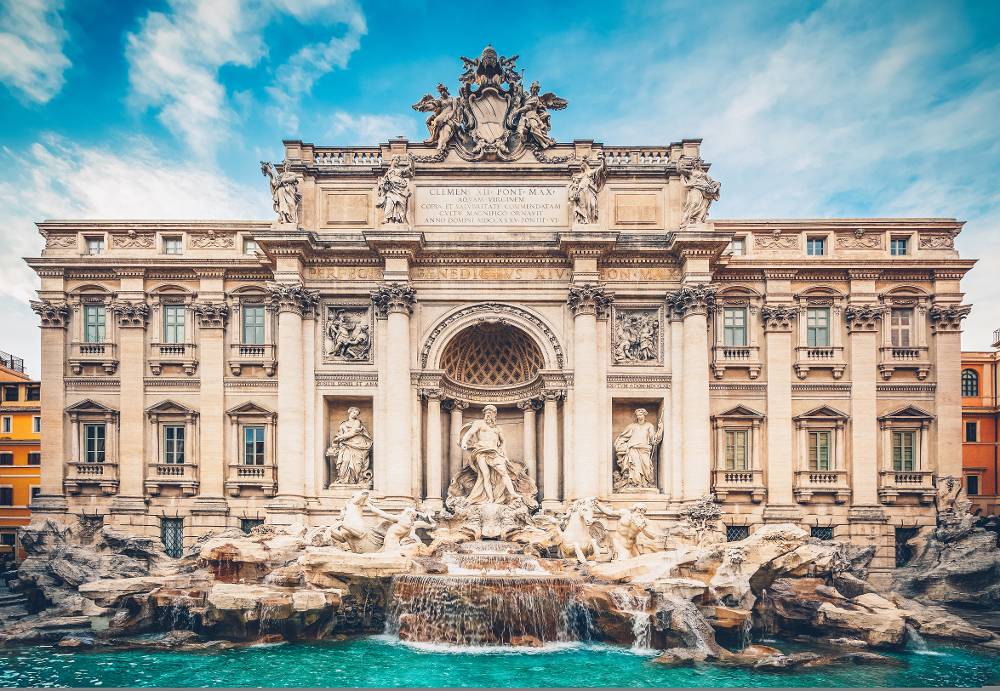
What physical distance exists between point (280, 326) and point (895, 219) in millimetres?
22761

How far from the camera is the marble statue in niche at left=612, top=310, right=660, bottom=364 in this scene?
2264cm

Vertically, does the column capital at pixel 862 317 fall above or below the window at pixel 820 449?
above

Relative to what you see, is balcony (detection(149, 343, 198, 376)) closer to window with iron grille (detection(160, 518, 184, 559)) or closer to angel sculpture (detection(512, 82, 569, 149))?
window with iron grille (detection(160, 518, 184, 559))

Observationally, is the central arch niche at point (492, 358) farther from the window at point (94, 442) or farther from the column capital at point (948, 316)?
the column capital at point (948, 316)

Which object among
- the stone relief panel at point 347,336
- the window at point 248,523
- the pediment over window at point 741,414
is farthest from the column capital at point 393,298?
the pediment over window at point 741,414

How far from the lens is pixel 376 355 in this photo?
22.5 meters

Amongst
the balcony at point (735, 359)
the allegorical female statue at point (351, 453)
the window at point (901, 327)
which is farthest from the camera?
the window at point (901, 327)

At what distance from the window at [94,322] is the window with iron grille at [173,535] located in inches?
285

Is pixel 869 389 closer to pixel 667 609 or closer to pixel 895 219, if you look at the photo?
pixel 895 219

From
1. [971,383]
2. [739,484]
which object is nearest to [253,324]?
[739,484]

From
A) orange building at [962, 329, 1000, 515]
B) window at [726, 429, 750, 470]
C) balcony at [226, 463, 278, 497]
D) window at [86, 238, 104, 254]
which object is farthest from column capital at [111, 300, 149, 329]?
orange building at [962, 329, 1000, 515]

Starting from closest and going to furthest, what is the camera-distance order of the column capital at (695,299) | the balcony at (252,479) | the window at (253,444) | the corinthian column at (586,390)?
1. the corinthian column at (586,390)
2. the column capital at (695,299)
3. the balcony at (252,479)
4. the window at (253,444)

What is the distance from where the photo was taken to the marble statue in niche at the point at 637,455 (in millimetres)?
22094

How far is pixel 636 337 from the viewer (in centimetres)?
2272
